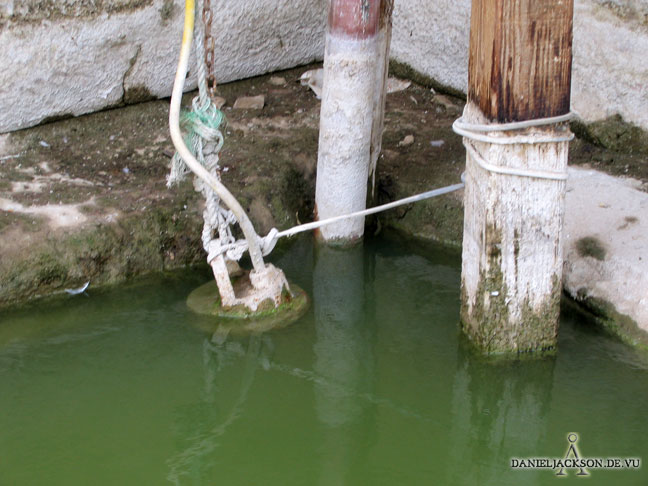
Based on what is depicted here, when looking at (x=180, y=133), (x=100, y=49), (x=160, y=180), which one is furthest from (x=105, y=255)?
(x=100, y=49)

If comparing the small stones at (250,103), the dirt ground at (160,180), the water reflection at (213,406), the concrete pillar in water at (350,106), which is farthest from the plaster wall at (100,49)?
the water reflection at (213,406)

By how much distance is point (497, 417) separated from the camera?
10.5ft

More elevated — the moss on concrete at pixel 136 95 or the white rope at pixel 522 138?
the white rope at pixel 522 138

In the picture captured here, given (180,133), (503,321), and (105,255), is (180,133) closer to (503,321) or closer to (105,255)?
(105,255)

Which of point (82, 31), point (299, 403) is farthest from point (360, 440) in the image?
point (82, 31)

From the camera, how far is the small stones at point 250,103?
513 cm

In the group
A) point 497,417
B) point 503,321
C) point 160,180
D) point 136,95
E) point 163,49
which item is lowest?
point 497,417

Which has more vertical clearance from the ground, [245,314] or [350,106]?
[350,106]

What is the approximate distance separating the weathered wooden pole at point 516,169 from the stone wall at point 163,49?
5.52 ft

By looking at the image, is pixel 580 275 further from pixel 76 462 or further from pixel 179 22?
pixel 179 22

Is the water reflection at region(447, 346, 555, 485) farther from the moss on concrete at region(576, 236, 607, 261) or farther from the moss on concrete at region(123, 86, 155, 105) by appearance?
the moss on concrete at region(123, 86, 155, 105)

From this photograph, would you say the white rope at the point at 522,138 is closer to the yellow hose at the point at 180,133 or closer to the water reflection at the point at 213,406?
the yellow hose at the point at 180,133

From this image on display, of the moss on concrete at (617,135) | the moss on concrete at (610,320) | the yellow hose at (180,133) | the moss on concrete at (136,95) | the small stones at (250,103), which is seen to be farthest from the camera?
the small stones at (250,103)

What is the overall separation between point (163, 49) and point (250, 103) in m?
0.59
